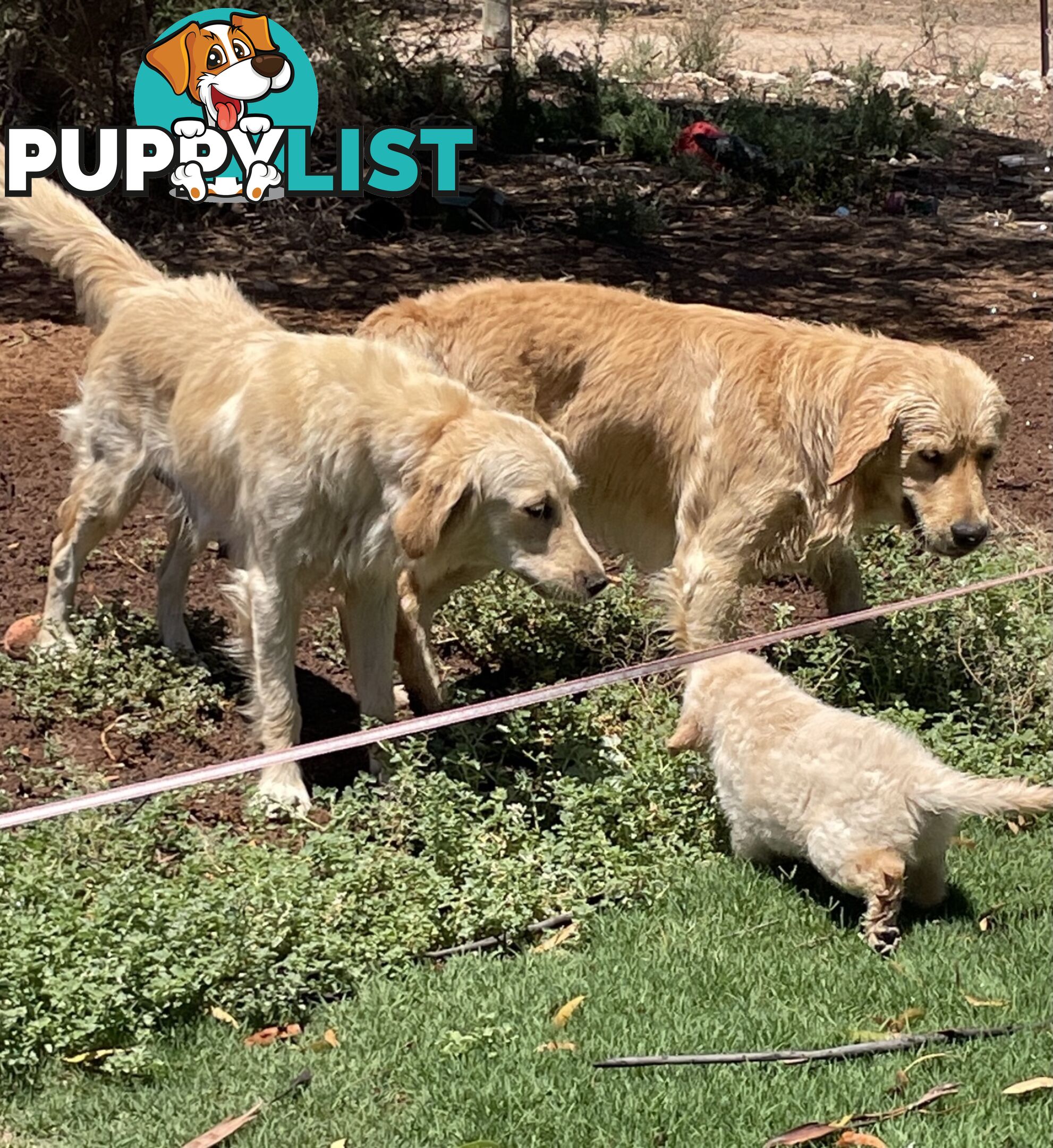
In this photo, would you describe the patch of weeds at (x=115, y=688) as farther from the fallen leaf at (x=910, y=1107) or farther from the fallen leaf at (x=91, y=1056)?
the fallen leaf at (x=910, y=1107)

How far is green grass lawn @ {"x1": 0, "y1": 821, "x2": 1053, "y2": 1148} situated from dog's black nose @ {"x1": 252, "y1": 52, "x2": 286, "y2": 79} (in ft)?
27.7

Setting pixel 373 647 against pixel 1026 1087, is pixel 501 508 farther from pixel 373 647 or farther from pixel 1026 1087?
pixel 1026 1087

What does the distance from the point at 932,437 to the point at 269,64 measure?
7.53 meters

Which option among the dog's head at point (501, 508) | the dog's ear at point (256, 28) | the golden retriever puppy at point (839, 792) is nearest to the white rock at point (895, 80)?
the dog's ear at point (256, 28)

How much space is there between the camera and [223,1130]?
4.20 meters

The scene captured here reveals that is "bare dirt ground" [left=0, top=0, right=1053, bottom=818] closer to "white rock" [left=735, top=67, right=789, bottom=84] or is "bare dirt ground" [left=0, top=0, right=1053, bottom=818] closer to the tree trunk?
the tree trunk

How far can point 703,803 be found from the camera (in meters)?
6.01

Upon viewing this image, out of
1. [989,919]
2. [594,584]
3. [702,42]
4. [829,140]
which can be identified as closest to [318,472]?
[594,584]

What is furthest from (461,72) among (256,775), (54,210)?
(256,775)

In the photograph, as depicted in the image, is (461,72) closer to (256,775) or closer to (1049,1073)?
(256,775)

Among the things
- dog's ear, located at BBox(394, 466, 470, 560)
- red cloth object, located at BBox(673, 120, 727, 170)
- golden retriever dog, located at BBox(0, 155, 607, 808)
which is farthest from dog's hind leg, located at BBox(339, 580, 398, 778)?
red cloth object, located at BBox(673, 120, 727, 170)

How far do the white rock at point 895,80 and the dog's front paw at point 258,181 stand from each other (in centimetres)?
Answer: 916

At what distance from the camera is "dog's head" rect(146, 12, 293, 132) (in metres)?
11.6

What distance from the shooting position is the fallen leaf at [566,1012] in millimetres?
4637
